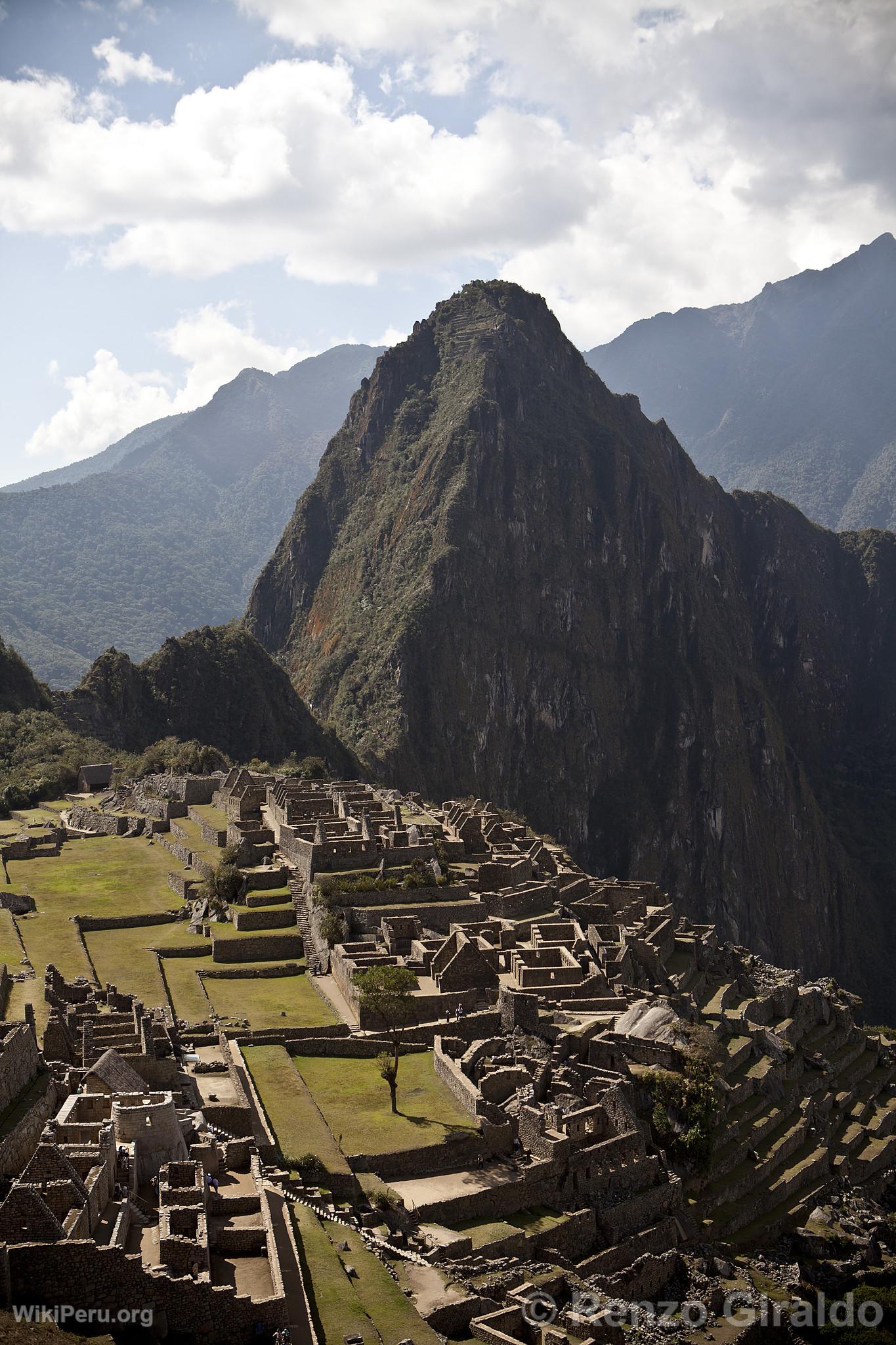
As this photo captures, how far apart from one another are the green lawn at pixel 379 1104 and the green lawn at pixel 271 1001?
2.01 m

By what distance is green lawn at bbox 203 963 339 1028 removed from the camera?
39.8 meters

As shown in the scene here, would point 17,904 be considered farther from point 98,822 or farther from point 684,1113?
point 684,1113

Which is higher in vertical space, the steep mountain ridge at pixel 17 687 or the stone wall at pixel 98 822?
the steep mountain ridge at pixel 17 687

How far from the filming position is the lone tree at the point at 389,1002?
38.5 m

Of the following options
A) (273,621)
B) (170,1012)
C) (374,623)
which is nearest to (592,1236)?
(170,1012)

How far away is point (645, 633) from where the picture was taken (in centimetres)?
19475

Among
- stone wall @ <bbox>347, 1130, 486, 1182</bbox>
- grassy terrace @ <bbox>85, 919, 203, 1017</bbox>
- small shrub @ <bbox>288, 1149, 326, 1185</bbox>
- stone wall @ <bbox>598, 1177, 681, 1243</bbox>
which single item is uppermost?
grassy terrace @ <bbox>85, 919, 203, 1017</bbox>

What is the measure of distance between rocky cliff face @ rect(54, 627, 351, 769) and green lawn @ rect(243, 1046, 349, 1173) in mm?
76306

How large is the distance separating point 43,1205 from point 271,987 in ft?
82.8

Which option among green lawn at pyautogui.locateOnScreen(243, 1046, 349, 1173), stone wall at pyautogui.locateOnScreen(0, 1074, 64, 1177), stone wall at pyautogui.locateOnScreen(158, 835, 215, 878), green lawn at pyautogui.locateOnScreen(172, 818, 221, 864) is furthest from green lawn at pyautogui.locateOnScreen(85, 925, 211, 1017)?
stone wall at pyautogui.locateOnScreen(0, 1074, 64, 1177)

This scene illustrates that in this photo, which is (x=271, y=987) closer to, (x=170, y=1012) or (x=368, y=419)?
(x=170, y=1012)

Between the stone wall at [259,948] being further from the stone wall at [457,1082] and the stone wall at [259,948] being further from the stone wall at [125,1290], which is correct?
the stone wall at [125,1290]

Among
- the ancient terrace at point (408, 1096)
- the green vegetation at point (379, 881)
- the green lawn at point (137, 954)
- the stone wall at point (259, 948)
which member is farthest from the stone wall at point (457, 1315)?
the green vegetation at point (379, 881)

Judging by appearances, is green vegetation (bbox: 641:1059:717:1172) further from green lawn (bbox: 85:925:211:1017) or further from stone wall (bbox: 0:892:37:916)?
stone wall (bbox: 0:892:37:916)
